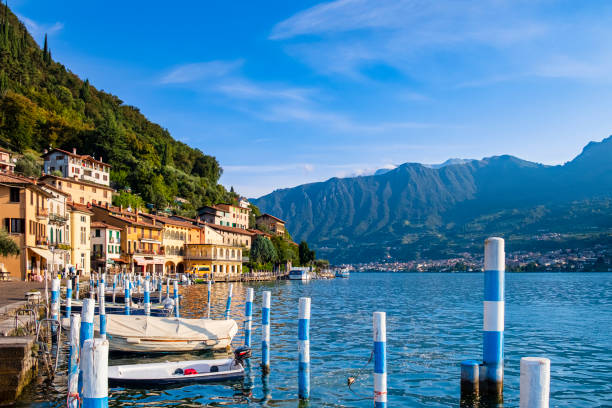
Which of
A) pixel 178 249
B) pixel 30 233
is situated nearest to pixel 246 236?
pixel 178 249

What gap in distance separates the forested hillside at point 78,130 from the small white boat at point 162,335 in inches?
3524

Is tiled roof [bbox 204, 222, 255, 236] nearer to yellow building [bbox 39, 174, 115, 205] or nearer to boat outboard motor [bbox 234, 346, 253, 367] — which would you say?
yellow building [bbox 39, 174, 115, 205]

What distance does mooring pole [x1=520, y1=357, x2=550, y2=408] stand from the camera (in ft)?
20.1

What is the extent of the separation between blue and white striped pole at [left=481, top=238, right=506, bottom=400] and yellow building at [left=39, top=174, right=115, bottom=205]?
3076 inches

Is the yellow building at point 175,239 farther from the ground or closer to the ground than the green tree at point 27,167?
closer to the ground

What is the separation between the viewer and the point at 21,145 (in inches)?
4129

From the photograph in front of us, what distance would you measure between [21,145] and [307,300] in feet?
350

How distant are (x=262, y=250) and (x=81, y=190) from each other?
45.1 meters

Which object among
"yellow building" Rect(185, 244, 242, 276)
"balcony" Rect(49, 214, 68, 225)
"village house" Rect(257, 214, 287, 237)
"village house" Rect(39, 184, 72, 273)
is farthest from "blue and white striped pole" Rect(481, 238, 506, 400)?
"village house" Rect(257, 214, 287, 237)

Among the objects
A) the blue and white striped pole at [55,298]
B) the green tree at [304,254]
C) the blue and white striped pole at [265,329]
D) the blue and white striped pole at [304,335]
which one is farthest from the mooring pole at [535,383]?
the green tree at [304,254]

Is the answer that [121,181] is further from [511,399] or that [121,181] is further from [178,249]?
[511,399]

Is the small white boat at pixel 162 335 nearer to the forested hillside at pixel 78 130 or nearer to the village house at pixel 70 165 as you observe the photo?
the village house at pixel 70 165

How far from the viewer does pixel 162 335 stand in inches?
917

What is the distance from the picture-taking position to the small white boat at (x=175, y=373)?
1775 centimetres
